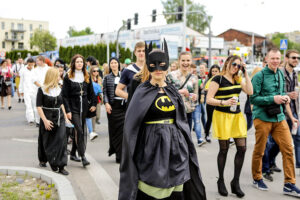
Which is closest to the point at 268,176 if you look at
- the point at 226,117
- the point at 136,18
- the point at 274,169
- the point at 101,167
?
the point at 274,169

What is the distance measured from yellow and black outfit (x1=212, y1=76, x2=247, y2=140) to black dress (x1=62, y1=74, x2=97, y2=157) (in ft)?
8.03

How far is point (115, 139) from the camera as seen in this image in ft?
22.3

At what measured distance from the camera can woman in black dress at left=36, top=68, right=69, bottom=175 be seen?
6145mm

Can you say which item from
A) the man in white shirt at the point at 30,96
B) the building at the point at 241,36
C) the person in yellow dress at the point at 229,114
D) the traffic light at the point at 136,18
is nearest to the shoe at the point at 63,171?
the person in yellow dress at the point at 229,114

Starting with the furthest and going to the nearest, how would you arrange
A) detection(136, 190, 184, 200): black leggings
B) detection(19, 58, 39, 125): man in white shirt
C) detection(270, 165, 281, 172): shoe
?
detection(19, 58, 39, 125): man in white shirt
detection(270, 165, 281, 172): shoe
detection(136, 190, 184, 200): black leggings

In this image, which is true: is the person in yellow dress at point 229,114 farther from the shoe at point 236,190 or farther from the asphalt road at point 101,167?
the asphalt road at point 101,167

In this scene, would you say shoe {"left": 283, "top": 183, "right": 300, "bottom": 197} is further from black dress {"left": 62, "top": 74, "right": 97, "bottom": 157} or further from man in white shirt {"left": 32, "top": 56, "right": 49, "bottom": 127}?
man in white shirt {"left": 32, "top": 56, "right": 49, "bottom": 127}

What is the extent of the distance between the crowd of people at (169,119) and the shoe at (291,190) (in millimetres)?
13

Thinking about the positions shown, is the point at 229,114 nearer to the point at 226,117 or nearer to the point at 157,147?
the point at 226,117

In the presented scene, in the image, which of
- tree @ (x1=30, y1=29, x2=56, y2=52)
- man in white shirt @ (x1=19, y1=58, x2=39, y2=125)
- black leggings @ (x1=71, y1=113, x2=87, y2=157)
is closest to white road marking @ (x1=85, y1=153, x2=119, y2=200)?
black leggings @ (x1=71, y1=113, x2=87, y2=157)

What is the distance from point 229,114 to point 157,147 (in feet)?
6.90

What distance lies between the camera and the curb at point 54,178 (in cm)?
475

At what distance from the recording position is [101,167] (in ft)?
22.0

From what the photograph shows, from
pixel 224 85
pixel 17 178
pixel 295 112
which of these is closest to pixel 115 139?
pixel 17 178
